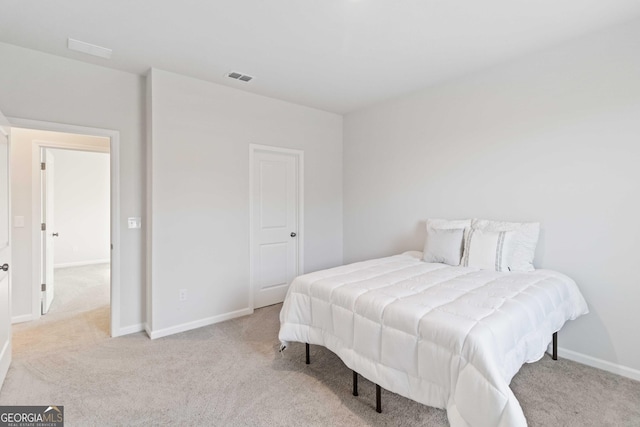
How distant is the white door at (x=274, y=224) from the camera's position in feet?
12.5

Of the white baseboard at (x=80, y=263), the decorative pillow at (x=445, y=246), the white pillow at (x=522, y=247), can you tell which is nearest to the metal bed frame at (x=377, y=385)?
the white pillow at (x=522, y=247)

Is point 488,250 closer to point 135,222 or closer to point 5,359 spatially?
point 135,222

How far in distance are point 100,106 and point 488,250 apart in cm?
375

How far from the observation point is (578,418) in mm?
1833

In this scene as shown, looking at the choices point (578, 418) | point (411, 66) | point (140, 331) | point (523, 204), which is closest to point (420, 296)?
point (578, 418)

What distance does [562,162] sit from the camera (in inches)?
101

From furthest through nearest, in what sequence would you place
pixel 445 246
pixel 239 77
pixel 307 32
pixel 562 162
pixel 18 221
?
pixel 18 221 < pixel 239 77 < pixel 445 246 < pixel 562 162 < pixel 307 32

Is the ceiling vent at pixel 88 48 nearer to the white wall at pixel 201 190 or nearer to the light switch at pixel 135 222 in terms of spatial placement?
the white wall at pixel 201 190

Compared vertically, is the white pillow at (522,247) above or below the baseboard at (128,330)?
above

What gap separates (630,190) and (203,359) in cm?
350

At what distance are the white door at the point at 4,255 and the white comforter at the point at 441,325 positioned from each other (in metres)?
1.97

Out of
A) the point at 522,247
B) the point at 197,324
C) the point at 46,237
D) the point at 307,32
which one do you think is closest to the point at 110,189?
the point at 46,237

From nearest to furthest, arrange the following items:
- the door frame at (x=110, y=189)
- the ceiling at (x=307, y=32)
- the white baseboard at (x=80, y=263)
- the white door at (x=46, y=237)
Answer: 1. the ceiling at (x=307, y=32)
2. the door frame at (x=110, y=189)
3. the white door at (x=46, y=237)
4. the white baseboard at (x=80, y=263)

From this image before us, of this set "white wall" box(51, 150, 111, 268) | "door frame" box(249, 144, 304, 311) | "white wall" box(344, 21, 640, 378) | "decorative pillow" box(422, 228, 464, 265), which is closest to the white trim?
"door frame" box(249, 144, 304, 311)
